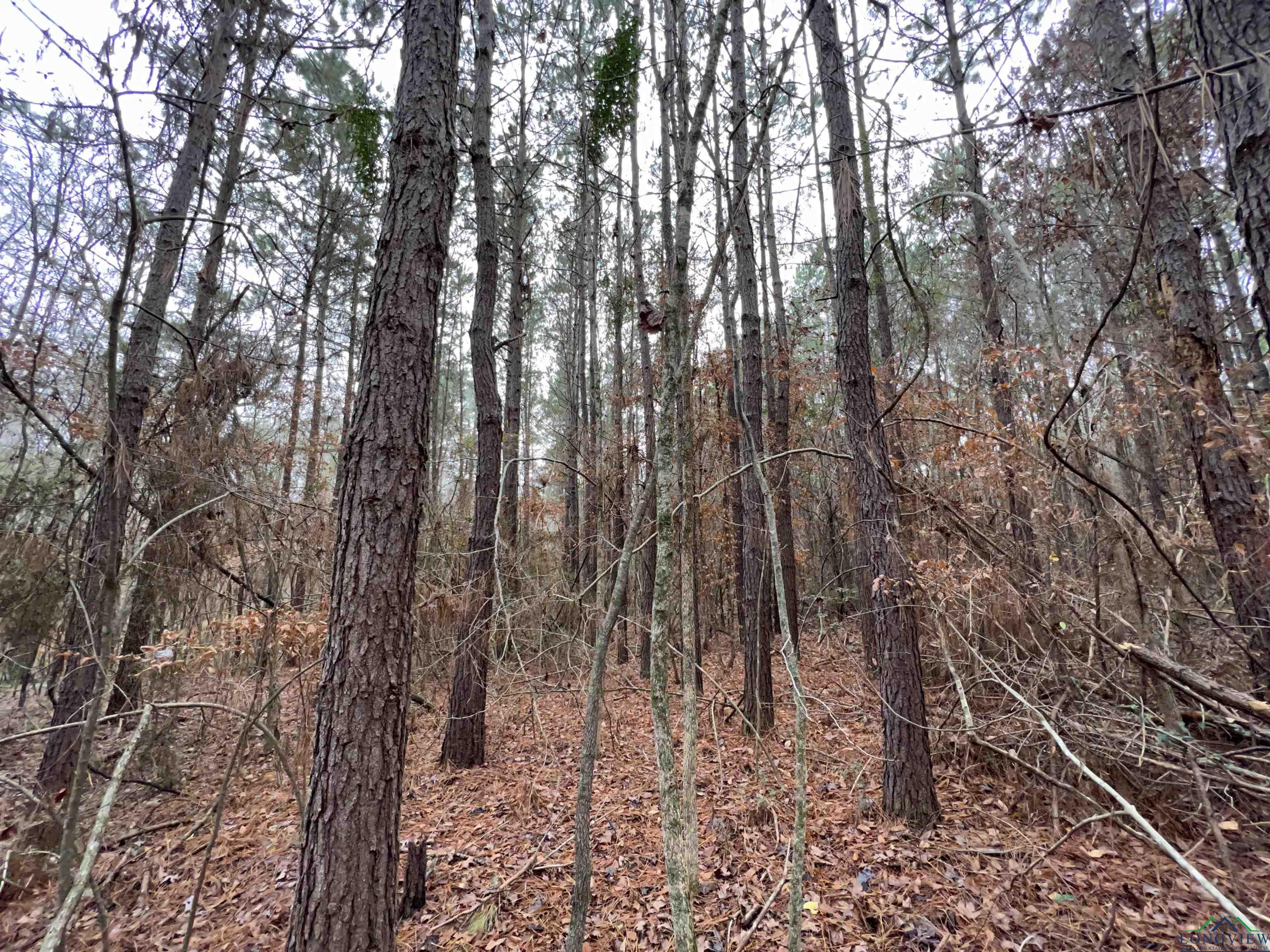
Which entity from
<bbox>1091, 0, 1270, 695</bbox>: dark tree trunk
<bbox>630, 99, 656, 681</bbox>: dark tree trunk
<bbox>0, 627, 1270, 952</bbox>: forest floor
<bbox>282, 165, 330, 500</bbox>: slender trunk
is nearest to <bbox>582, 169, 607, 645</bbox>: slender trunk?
<bbox>630, 99, 656, 681</bbox>: dark tree trunk

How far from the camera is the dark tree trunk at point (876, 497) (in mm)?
3744

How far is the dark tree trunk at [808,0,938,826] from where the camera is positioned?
12.3 ft

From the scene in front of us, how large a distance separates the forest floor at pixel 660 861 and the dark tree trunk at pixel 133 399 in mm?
477

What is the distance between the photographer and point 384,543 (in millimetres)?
2533

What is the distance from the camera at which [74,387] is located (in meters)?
5.73

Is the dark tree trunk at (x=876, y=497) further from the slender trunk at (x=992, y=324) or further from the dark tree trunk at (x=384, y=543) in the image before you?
the dark tree trunk at (x=384, y=543)

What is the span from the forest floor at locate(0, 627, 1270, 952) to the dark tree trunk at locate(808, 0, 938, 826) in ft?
1.12

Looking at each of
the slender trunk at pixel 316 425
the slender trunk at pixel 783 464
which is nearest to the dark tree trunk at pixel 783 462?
the slender trunk at pixel 783 464

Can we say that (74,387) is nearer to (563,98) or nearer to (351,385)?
(351,385)

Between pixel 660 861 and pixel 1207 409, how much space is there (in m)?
4.65

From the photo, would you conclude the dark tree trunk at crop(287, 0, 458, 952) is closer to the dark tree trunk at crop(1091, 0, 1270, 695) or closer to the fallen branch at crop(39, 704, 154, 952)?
the fallen branch at crop(39, 704, 154, 952)

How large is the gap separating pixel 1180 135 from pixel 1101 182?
426cm

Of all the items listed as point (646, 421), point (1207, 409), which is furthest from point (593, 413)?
point (1207, 409)
